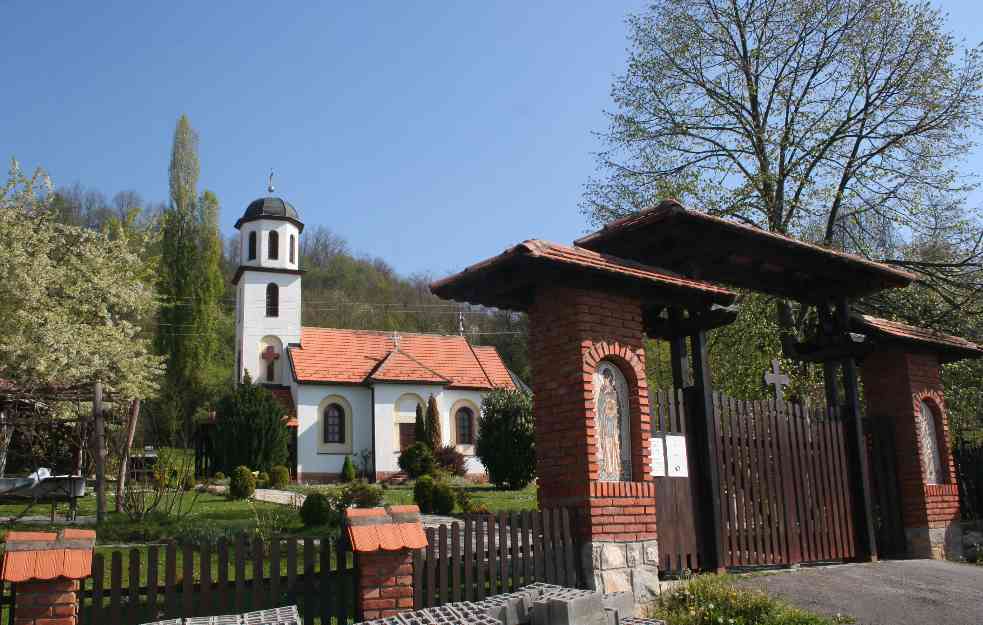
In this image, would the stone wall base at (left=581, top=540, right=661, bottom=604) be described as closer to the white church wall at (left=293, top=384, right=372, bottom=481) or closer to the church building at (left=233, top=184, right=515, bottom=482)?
the church building at (left=233, top=184, right=515, bottom=482)

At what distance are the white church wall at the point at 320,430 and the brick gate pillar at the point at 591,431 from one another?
85.4ft

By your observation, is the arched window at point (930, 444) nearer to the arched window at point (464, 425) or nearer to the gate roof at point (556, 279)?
the gate roof at point (556, 279)

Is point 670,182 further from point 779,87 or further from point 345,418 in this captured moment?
point 345,418

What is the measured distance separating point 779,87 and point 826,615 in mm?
13573

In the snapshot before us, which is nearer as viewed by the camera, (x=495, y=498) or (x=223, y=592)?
(x=223, y=592)

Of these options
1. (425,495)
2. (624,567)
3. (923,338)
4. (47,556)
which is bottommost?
(624,567)

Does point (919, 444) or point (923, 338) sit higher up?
point (923, 338)

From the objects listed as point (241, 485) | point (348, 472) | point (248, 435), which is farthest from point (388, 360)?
point (241, 485)

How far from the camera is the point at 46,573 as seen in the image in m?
5.02

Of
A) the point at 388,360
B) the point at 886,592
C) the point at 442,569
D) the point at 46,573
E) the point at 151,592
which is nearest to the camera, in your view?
the point at 46,573

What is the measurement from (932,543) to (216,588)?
372 inches

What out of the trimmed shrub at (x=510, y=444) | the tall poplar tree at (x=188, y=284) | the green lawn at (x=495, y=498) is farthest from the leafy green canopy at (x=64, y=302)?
the tall poplar tree at (x=188, y=284)

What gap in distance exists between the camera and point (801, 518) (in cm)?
948

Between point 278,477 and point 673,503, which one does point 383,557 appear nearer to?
point 673,503
